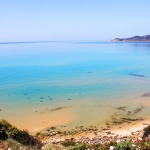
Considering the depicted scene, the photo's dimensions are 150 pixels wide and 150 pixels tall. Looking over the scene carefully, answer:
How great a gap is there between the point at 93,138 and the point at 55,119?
6304 mm

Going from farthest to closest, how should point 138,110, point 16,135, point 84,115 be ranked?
1. point 138,110
2. point 84,115
3. point 16,135

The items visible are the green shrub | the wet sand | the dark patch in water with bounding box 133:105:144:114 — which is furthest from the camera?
the dark patch in water with bounding box 133:105:144:114

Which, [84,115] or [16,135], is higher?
[16,135]

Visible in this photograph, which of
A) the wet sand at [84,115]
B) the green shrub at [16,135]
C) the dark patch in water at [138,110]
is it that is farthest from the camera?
the dark patch in water at [138,110]

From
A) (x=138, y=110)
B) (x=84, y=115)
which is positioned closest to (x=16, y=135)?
(x=84, y=115)

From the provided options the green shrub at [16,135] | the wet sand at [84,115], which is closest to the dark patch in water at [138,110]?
the wet sand at [84,115]

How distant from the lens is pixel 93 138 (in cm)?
1827

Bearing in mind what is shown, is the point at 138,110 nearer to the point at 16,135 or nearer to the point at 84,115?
the point at 84,115

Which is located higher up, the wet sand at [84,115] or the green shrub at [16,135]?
the green shrub at [16,135]

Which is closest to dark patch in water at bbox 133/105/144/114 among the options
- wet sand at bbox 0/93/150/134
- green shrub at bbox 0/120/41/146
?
wet sand at bbox 0/93/150/134

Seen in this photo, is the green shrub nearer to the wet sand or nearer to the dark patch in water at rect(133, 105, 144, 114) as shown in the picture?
the wet sand

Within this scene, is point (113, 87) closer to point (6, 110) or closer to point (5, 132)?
point (6, 110)

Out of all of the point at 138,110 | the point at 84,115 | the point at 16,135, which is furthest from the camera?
the point at 138,110

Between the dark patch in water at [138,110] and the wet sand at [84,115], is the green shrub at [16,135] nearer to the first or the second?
the wet sand at [84,115]
